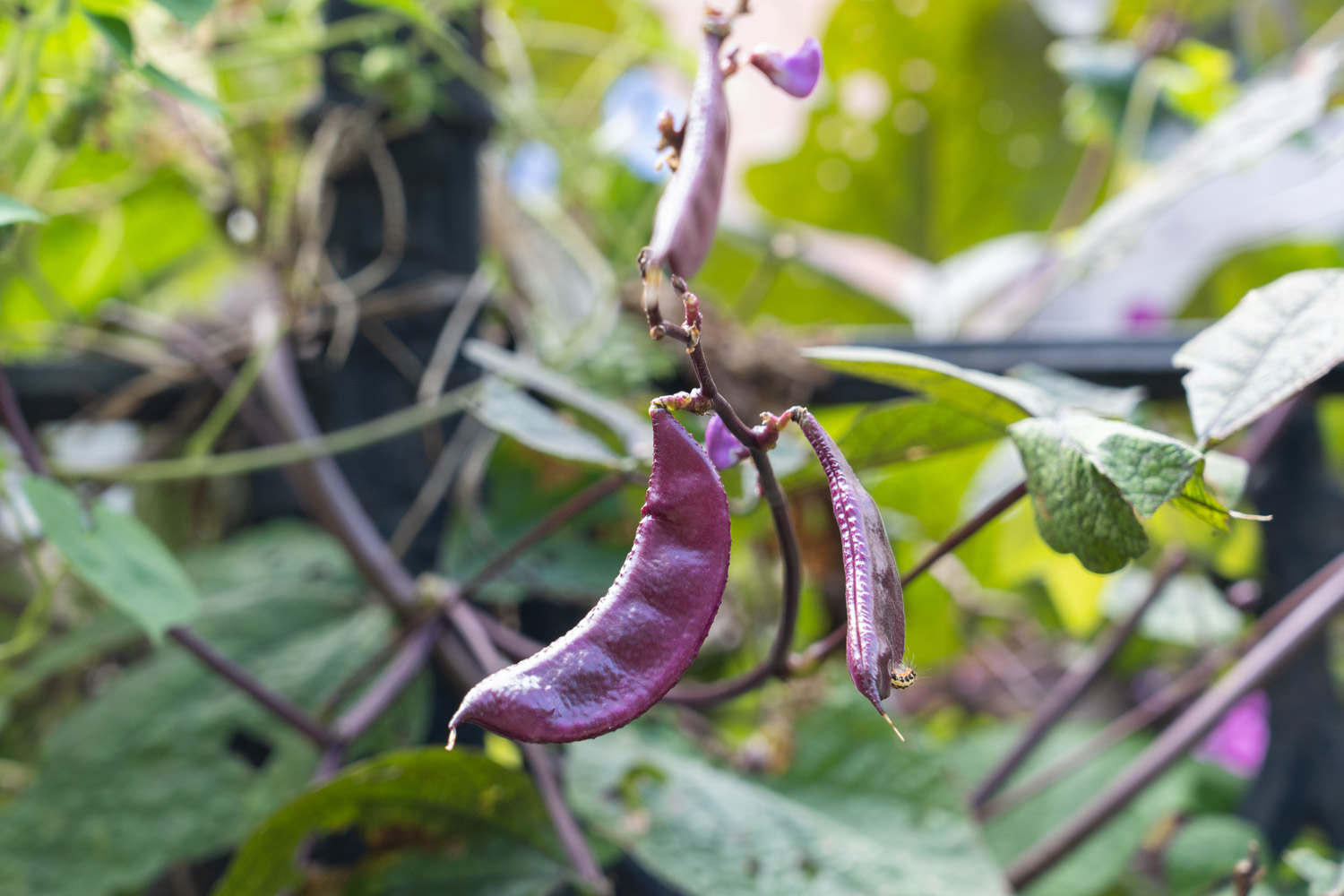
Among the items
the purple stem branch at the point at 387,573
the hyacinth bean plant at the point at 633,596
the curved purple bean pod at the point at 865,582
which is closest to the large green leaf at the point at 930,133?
the hyacinth bean plant at the point at 633,596

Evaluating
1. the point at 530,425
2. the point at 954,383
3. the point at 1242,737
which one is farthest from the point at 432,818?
the point at 1242,737

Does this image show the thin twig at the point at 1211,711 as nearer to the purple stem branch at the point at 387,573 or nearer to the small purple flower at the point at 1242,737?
the purple stem branch at the point at 387,573

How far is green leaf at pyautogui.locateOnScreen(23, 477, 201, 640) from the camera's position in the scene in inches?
13.1

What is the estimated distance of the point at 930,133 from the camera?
95cm

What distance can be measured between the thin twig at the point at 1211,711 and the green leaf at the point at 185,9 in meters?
0.51

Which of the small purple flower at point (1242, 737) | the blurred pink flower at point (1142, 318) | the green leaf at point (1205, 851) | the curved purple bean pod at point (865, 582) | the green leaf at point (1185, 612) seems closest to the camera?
the curved purple bean pod at point (865, 582)

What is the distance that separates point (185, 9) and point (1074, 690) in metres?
0.58

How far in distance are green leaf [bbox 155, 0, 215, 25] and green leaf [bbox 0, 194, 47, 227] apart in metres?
0.08

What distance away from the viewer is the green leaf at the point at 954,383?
252 mm

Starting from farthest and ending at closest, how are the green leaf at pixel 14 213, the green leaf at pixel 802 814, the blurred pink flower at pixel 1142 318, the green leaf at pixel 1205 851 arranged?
the blurred pink flower at pixel 1142 318 → the green leaf at pixel 1205 851 → the green leaf at pixel 802 814 → the green leaf at pixel 14 213

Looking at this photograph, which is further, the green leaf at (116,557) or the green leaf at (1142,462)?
the green leaf at (116,557)

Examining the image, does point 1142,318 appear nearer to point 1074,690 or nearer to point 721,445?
point 1074,690

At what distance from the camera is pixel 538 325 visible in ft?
2.02

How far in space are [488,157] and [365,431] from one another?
0.96 feet
